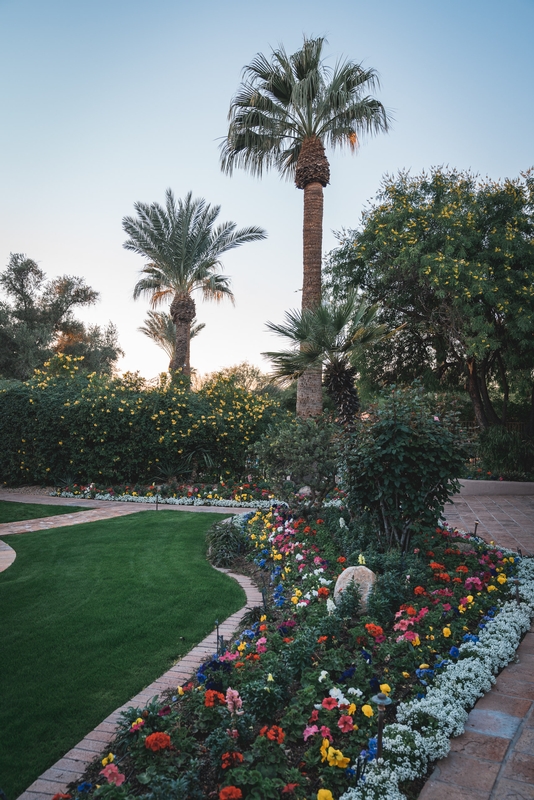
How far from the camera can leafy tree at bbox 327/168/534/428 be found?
36.0 ft

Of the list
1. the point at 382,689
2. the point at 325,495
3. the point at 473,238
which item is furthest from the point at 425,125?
the point at 382,689

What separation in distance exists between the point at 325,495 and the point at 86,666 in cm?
352

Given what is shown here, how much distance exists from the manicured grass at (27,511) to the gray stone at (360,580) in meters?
6.97

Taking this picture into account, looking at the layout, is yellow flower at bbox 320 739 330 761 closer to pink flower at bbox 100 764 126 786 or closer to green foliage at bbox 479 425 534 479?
pink flower at bbox 100 764 126 786

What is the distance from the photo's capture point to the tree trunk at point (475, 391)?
1352 centimetres

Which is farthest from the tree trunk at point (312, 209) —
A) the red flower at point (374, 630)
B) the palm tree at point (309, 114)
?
the red flower at point (374, 630)

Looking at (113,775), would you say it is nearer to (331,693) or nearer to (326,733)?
(326,733)

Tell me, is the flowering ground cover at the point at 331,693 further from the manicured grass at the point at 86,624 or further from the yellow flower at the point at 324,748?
the manicured grass at the point at 86,624

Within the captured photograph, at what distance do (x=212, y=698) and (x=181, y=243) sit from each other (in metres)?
15.1

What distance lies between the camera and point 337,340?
24.6 feet

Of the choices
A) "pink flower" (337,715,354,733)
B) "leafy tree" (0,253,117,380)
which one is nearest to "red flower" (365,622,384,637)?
"pink flower" (337,715,354,733)

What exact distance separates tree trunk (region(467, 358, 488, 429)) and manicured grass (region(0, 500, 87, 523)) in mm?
10255

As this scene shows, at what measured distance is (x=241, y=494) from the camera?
10.3m

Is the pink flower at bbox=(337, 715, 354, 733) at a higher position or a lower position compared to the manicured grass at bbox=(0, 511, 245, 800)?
higher
